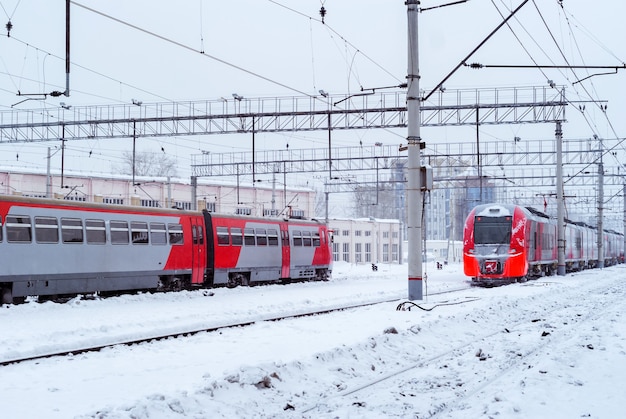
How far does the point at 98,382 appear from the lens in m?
9.31

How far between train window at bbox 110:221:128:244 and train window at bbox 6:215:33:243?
3.19m

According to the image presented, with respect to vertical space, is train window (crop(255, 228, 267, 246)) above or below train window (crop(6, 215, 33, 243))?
below

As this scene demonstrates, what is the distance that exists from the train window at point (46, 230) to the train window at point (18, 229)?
0.28m

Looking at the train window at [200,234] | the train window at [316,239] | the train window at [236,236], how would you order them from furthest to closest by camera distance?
1. the train window at [316,239]
2. the train window at [236,236]
3. the train window at [200,234]

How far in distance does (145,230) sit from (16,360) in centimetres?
1280

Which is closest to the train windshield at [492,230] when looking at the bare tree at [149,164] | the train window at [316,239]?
the train window at [316,239]

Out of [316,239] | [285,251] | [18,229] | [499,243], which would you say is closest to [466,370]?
[18,229]

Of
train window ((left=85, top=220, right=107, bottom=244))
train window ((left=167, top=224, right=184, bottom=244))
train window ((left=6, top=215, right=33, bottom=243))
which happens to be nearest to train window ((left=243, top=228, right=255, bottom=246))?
train window ((left=167, top=224, right=184, bottom=244))

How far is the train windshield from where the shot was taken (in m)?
31.4

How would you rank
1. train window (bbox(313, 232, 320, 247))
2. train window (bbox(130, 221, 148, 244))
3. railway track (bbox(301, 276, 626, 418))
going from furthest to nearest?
train window (bbox(313, 232, 320, 247)), train window (bbox(130, 221, 148, 244)), railway track (bbox(301, 276, 626, 418))

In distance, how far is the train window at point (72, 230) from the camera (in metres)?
20.8

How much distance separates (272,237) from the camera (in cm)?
3114

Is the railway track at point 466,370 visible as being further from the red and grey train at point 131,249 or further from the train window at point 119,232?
the train window at point 119,232

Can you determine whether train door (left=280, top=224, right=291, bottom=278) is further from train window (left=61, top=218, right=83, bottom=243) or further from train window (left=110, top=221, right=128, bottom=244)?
train window (left=61, top=218, right=83, bottom=243)
